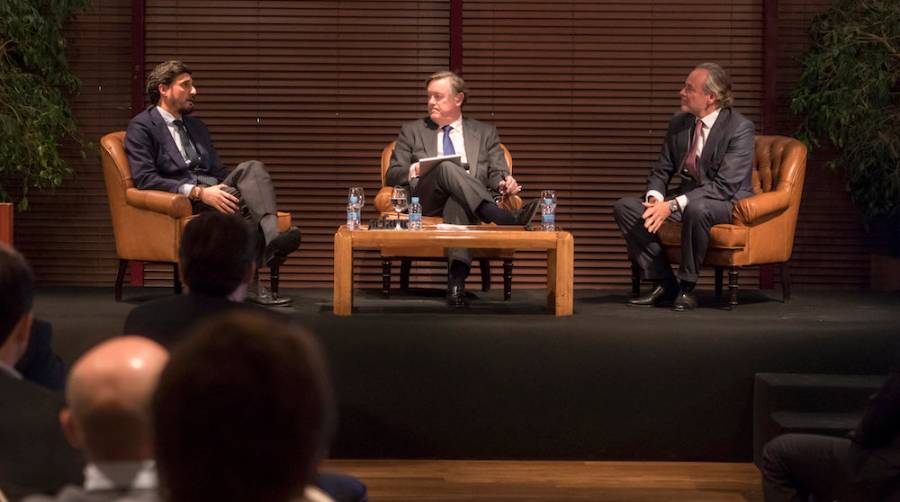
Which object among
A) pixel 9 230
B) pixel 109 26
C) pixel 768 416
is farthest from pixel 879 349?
→ pixel 109 26

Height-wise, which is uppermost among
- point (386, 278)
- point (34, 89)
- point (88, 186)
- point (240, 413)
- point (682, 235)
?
point (34, 89)

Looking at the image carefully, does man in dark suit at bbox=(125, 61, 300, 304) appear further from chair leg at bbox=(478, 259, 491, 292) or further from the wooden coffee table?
chair leg at bbox=(478, 259, 491, 292)

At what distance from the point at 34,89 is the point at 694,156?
11.2 feet

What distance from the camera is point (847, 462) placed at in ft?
9.96

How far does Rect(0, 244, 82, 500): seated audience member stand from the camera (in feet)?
6.24

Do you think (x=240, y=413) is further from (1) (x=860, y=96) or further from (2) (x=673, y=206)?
(1) (x=860, y=96)

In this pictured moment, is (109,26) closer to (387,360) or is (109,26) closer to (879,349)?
(387,360)

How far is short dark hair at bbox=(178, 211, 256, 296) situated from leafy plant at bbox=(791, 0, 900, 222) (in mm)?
4228

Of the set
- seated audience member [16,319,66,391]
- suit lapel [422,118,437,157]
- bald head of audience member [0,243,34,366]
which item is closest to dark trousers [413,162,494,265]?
suit lapel [422,118,437,157]

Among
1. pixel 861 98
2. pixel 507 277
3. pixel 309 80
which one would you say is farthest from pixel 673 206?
pixel 309 80

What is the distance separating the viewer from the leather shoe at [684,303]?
522 centimetres

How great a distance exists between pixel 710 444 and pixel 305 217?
3055 mm

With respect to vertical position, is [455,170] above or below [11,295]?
above

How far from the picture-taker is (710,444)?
462cm
